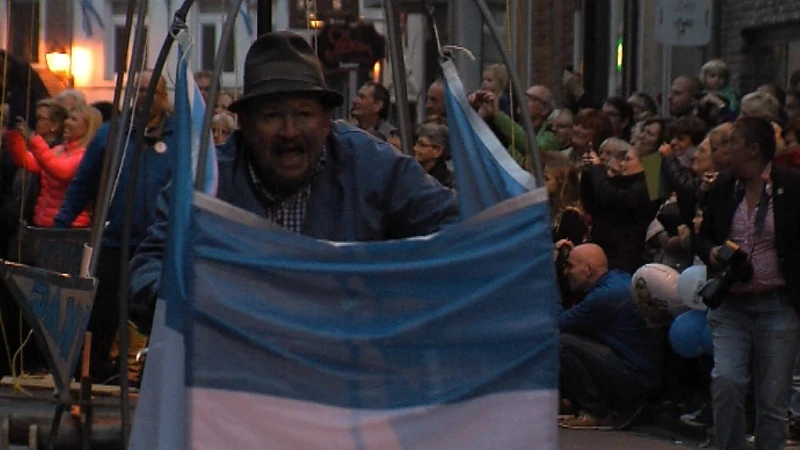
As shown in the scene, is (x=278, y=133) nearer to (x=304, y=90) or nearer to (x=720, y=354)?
(x=304, y=90)

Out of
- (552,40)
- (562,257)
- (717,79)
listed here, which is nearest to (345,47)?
(717,79)

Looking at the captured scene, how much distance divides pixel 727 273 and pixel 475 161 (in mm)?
4162

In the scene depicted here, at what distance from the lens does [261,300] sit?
4797 millimetres

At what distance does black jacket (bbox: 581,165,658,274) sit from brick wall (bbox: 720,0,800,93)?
6.56 metres

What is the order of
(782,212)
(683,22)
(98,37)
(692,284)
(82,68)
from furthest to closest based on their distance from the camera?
(98,37) → (82,68) → (683,22) → (692,284) → (782,212)

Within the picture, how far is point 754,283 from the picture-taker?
9578 mm

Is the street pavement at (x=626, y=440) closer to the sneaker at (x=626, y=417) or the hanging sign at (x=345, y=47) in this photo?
the sneaker at (x=626, y=417)

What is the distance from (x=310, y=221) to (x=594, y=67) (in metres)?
20.5

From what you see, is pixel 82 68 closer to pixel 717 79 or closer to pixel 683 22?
pixel 683 22

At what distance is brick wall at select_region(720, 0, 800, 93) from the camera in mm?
18795

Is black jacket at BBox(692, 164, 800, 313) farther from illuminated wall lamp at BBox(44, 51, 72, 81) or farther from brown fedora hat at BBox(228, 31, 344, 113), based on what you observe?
illuminated wall lamp at BBox(44, 51, 72, 81)

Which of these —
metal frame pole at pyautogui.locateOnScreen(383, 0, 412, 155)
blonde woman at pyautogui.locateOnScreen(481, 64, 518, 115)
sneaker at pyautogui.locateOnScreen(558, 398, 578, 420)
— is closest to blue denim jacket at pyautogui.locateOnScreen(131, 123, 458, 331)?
metal frame pole at pyautogui.locateOnScreen(383, 0, 412, 155)

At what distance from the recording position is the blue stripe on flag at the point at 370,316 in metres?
4.76

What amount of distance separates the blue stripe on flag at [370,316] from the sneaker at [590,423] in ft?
23.7
